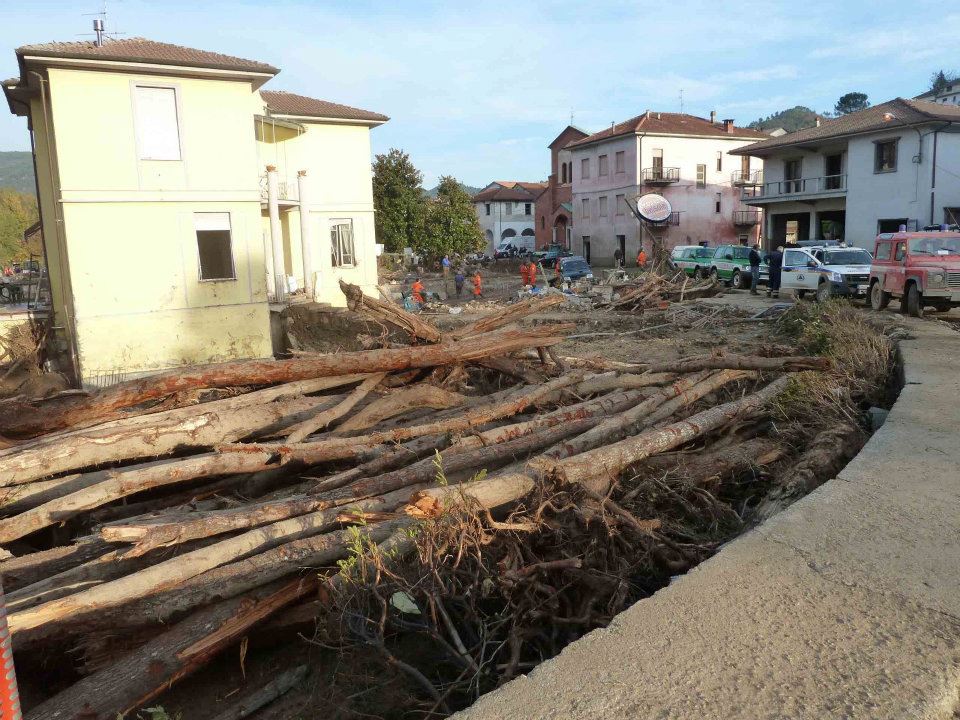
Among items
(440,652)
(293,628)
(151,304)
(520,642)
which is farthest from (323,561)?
(151,304)

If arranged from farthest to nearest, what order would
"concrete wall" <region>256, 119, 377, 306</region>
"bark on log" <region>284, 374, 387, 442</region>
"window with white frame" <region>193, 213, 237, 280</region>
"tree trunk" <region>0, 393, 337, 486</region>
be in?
"concrete wall" <region>256, 119, 377, 306</region>, "window with white frame" <region>193, 213, 237, 280</region>, "bark on log" <region>284, 374, 387, 442</region>, "tree trunk" <region>0, 393, 337, 486</region>

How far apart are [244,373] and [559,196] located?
58.9 metres

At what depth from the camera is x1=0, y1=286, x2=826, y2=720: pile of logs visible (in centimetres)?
448

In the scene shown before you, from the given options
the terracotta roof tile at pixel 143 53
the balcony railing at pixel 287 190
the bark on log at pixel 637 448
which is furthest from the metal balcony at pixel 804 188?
the bark on log at pixel 637 448

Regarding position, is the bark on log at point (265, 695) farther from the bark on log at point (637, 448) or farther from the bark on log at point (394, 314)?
the bark on log at point (394, 314)

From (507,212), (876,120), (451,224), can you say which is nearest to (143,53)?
(451,224)

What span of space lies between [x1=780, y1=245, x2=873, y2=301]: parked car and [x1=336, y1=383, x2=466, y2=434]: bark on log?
17.6m

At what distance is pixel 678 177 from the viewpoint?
5141 cm

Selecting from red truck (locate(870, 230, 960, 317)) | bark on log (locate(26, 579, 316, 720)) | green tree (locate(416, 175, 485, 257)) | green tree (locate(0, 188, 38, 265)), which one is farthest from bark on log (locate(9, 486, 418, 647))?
green tree (locate(0, 188, 38, 265))

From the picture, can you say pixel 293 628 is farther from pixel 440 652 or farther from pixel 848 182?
pixel 848 182

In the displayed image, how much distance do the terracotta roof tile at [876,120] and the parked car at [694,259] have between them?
9.56 metres

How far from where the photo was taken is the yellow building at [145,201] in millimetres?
17531

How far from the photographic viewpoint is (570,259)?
A: 40406 mm

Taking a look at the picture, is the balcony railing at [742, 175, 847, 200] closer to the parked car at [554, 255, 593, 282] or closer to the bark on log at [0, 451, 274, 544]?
the parked car at [554, 255, 593, 282]
